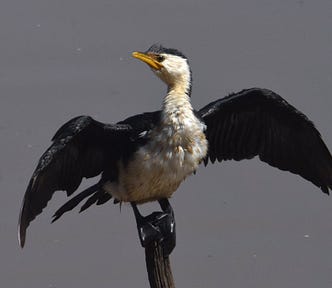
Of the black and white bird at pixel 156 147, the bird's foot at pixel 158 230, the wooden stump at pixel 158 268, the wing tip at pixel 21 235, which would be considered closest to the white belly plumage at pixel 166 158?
the black and white bird at pixel 156 147

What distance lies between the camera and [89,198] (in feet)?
19.2

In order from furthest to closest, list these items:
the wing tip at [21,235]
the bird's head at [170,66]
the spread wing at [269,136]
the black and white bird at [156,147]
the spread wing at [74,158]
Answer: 1. the spread wing at [269,136]
2. the bird's head at [170,66]
3. the black and white bird at [156,147]
4. the spread wing at [74,158]
5. the wing tip at [21,235]

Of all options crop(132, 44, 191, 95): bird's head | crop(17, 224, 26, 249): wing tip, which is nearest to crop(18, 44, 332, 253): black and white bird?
crop(132, 44, 191, 95): bird's head

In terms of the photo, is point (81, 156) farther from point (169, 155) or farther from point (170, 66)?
point (170, 66)

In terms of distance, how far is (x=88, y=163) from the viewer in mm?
5602

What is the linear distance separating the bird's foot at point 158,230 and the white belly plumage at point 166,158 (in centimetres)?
13

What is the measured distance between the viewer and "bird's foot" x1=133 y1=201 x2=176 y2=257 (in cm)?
554

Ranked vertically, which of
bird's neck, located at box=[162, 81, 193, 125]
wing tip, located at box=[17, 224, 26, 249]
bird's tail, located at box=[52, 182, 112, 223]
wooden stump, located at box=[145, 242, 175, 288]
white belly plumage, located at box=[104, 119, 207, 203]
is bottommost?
wooden stump, located at box=[145, 242, 175, 288]

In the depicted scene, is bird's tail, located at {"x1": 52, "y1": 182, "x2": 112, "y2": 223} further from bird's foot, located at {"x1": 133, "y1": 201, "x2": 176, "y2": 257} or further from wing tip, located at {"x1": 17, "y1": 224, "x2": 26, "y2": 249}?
→ wing tip, located at {"x1": 17, "y1": 224, "x2": 26, "y2": 249}

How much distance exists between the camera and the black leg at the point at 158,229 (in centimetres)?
554

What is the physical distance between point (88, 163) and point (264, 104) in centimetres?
77

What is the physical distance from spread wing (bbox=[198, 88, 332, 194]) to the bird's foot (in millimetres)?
442

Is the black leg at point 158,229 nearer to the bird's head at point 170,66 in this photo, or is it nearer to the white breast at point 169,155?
the white breast at point 169,155

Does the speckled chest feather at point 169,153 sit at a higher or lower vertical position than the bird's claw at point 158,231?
higher
